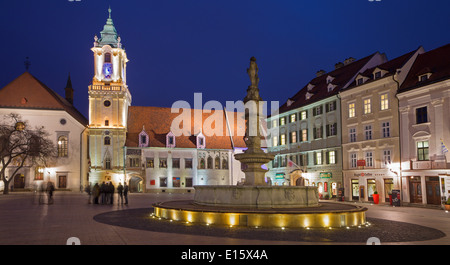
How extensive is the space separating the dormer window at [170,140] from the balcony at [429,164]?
126 feet

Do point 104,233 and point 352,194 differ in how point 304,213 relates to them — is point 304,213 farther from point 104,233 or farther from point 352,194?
point 352,194

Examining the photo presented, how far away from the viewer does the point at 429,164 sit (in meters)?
32.4

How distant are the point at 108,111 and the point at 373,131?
40165 millimetres

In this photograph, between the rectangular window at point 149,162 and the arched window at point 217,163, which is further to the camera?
the arched window at point 217,163

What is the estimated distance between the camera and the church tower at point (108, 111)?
61.8 m

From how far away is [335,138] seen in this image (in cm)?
4362

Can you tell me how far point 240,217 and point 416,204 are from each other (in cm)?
2270

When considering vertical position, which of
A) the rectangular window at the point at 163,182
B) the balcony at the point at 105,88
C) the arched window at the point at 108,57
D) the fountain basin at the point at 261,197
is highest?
the arched window at the point at 108,57

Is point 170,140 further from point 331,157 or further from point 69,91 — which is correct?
point 69,91

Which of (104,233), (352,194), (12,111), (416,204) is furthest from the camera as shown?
(12,111)

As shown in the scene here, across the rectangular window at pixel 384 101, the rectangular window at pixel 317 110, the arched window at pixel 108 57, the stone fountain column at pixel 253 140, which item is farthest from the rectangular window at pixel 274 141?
the stone fountain column at pixel 253 140

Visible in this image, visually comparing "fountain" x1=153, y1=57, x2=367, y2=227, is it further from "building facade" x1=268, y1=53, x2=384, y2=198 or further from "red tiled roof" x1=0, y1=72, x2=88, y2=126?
"red tiled roof" x1=0, y1=72, x2=88, y2=126

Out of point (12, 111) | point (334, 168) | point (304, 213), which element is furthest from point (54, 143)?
point (304, 213)

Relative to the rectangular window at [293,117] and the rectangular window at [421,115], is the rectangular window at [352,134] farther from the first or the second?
the rectangular window at [293,117]
